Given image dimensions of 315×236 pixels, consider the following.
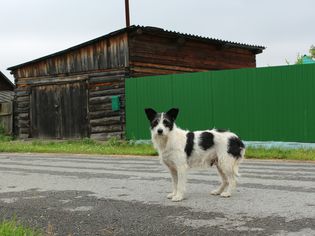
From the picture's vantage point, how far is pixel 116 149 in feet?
60.6

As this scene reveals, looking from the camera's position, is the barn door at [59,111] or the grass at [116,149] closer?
the grass at [116,149]

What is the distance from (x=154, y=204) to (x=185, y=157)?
0.84 meters

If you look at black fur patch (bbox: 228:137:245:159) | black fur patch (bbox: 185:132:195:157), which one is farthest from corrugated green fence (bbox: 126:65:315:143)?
black fur patch (bbox: 185:132:195:157)

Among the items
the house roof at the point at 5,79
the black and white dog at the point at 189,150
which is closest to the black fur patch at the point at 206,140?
the black and white dog at the point at 189,150

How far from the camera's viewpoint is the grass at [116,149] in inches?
578

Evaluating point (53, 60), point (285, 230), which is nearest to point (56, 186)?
point (285, 230)

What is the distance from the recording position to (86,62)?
2283cm

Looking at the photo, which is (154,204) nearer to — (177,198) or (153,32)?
(177,198)

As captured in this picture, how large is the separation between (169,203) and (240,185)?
6.43 feet

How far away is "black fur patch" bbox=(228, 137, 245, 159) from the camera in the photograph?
25.3ft

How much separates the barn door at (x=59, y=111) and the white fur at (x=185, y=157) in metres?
15.5

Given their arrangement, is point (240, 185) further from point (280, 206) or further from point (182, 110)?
point (182, 110)

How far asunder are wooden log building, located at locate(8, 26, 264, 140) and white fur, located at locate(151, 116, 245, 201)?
1354 cm

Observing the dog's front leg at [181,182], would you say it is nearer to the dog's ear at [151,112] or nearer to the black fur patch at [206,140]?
the black fur patch at [206,140]
